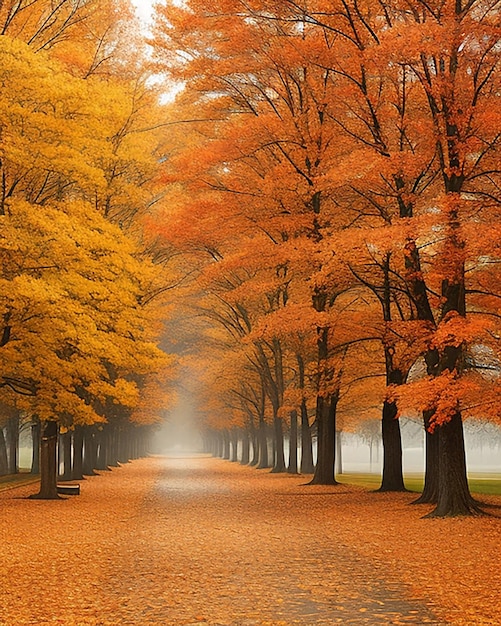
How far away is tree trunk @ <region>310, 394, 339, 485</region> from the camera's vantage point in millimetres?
29453

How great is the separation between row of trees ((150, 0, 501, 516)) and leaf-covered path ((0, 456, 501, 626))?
3.13 meters

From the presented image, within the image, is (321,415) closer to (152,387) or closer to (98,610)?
(98,610)

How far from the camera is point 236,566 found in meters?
11.5

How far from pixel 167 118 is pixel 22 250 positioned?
1413cm

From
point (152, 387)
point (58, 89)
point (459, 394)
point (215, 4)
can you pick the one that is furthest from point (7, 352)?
point (152, 387)

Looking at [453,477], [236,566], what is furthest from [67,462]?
[236,566]

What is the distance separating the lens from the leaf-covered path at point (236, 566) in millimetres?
8539

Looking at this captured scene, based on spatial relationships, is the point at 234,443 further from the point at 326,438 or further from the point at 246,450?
the point at 326,438

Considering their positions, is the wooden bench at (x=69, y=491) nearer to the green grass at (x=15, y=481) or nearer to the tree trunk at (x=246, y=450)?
the green grass at (x=15, y=481)

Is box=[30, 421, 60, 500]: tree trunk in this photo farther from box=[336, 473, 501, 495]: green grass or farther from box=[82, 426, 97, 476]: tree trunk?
box=[82, 426, 97, 476]: tree trunk

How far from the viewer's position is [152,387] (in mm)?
53688

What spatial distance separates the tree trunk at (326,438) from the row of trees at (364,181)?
0.07 m

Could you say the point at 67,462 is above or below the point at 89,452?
below

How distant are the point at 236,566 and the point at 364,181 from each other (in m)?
12.1
